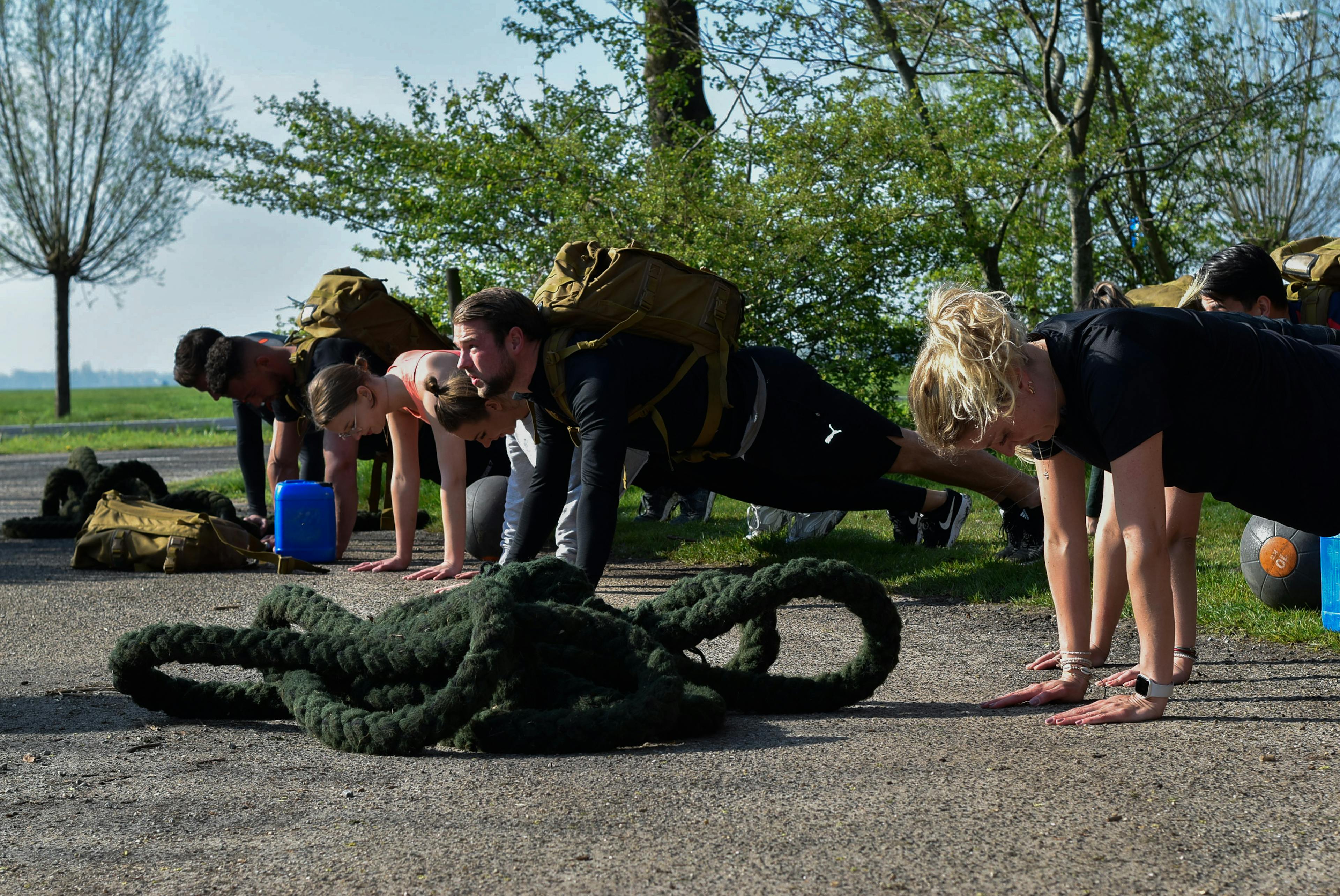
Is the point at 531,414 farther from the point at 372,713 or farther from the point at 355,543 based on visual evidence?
the point at 372,713

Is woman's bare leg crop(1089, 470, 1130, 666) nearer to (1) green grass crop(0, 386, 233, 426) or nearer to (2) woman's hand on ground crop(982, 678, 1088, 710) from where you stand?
(2) woman's hand on ground crop(982, 678, 1088, 710)

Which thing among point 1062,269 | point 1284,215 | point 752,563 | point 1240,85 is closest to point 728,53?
point 1062,269

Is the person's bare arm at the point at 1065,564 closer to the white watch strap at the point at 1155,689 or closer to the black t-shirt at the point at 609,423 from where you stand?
the white watch strap at the point at 1155,689

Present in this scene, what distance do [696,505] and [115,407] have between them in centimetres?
3610

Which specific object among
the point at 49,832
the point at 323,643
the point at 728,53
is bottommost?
the point at 49,832

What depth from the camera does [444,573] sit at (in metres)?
6.50

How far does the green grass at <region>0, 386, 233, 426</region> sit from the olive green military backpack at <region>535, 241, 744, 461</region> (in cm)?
1745

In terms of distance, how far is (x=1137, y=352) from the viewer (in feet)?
10.5

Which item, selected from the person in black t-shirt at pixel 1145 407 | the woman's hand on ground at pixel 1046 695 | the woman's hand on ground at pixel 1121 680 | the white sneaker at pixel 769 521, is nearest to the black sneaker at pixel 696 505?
the white sneaker at pixel 769 521

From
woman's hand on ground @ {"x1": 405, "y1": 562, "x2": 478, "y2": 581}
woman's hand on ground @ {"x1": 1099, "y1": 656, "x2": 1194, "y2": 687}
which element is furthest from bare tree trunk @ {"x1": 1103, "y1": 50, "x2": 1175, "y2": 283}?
woman's hand on ground @ {"x1": 1099, "y1": 656, "x2": 1194, "y2": 687}

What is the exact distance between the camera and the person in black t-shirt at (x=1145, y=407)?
3178mm

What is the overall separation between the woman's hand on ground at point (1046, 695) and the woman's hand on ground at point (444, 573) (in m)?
3.28

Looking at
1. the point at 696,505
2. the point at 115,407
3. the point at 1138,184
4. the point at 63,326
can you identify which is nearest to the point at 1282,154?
the point at 1138,184

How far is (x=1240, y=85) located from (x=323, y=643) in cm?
1326
